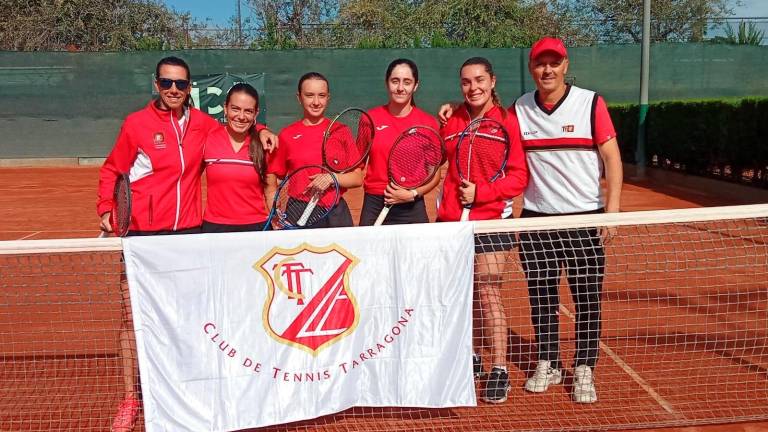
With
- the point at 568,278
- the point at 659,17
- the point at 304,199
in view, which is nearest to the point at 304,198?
the point at 304,199

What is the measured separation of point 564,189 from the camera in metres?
3.45

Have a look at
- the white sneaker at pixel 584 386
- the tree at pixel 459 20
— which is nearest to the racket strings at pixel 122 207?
the white sneaker at pixel 584 386

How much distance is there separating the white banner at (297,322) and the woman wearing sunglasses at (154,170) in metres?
0.35

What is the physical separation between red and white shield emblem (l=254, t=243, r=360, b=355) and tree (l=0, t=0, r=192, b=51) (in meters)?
22.5

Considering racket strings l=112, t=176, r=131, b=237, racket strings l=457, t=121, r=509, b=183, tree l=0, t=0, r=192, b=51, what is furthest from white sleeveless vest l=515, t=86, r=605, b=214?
tree l=0, t=0, r=192, b=51

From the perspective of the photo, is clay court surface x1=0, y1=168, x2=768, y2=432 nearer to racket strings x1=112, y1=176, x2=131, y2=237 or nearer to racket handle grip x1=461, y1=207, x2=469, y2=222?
racket strings x1=112, y1=176, x2=131, y2=237

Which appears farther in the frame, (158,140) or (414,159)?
(414,159)

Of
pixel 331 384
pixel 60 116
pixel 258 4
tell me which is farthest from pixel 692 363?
pixel 258 4

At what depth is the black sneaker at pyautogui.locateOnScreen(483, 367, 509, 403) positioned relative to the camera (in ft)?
11.6

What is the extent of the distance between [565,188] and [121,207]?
7.34 ft

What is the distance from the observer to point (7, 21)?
24.6 meters

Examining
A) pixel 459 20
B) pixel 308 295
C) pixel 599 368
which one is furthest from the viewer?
pixel 459 20

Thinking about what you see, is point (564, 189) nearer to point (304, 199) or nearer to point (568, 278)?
point (568, 278)

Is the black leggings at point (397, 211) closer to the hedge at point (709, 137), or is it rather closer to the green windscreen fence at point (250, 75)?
the hedge at point (709, 137)
